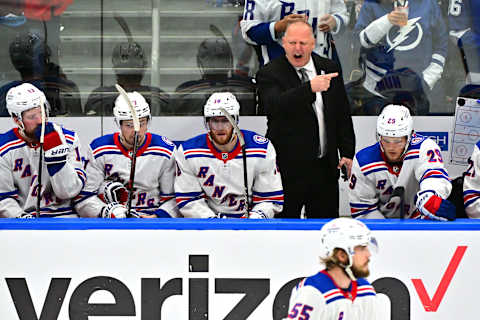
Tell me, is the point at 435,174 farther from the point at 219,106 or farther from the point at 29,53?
the point at 29,53

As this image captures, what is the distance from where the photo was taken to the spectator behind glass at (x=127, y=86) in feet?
23.5

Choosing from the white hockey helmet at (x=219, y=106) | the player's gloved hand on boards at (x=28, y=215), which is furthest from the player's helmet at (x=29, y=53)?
the white hockey helmet at (x=219, y=106)

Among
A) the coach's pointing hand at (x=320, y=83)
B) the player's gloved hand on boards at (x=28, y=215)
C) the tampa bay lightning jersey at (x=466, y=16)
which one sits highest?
the tampa bay lightning jersey at (x=466, y=16)

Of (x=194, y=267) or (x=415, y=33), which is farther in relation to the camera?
(x=415, y=33)

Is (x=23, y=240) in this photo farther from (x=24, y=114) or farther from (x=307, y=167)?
(x=307, y=167)

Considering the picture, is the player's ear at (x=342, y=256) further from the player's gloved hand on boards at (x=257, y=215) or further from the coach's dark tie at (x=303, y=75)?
the coach's dark tie at (x=303, y=75)

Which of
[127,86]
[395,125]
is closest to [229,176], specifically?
[395,125]

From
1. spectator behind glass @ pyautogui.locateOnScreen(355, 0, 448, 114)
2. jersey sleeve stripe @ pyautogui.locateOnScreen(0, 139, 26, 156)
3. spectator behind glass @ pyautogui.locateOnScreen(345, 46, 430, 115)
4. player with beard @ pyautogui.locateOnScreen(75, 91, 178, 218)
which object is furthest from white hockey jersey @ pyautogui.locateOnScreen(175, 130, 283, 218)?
spectator behind glass @ pyautogui.locateOnScreen(355, 0, 448, 114)

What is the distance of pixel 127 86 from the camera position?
7203mm

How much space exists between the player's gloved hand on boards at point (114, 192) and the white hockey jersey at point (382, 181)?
4.25 feet

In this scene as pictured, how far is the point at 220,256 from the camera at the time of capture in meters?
4.79

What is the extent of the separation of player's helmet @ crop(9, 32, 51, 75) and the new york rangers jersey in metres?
1.45

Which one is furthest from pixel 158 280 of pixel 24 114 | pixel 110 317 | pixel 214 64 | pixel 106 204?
pixel 214 64

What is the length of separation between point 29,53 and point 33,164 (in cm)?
168
